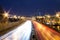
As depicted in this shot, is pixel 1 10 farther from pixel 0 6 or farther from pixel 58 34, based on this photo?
pixel 58 34

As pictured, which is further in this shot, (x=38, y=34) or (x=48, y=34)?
(x=38, y=34)

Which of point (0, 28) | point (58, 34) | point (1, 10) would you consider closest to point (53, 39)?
point (58, 34)

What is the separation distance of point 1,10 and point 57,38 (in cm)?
16319

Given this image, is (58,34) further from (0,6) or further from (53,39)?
Result: (0,6)

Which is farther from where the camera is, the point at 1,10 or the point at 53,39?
the point at 1,10

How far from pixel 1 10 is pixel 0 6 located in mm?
5444

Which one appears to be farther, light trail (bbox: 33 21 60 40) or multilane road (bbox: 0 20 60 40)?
multilane road (bbox: 0 20 60 40)

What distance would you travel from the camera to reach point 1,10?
16750 centimetres

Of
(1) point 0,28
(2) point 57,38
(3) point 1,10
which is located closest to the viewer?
(2) point 57,38

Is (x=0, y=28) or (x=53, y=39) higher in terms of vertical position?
(x=53, y=39)

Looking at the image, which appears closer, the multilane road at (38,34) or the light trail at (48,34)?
the light trail at (48,34)

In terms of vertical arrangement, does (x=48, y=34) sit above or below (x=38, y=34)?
above

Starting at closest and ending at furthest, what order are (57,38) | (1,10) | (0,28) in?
(57,38)
(0,28)
(1,10)

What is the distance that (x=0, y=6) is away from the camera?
171 metres
